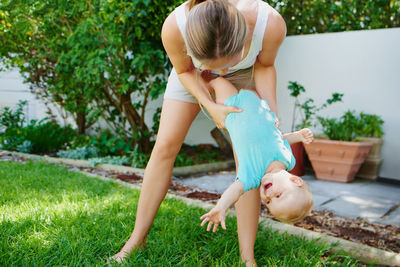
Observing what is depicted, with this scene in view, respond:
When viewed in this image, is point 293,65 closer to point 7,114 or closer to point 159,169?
point 159,169

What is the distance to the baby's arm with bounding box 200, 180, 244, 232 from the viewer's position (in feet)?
4.62

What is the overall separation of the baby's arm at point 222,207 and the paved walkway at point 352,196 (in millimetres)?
1899

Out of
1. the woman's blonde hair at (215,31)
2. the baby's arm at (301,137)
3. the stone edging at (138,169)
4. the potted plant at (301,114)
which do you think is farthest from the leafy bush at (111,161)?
the woman's blonde hair at (215,31)

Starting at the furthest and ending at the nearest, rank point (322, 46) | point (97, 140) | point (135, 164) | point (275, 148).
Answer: point (97, 140) → point (322, 46) → point (135, 164) → point (275, 148)

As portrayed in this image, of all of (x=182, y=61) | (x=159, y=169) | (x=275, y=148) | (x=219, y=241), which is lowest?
(x=219, y=241)

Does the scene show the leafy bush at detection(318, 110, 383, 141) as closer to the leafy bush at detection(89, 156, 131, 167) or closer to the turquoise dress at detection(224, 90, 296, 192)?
the leafy bush at detection(89, 156, 131, 167)

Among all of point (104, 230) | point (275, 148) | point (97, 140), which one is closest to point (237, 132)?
point (275, 148)

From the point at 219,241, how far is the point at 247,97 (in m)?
0.88

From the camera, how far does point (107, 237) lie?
202cm

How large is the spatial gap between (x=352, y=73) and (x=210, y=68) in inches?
150

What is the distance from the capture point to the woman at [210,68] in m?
1.36

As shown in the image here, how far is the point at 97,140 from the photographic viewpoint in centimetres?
560

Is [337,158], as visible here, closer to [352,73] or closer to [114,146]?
[352,73]

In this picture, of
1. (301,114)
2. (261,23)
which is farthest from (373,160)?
(261,23)
